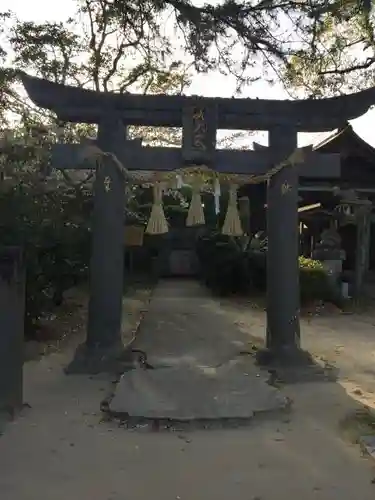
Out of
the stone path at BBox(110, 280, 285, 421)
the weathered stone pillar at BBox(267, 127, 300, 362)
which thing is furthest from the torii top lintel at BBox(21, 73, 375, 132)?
the stone path at BBox(110, 280, 285, 421)

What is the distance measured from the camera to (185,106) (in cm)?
848

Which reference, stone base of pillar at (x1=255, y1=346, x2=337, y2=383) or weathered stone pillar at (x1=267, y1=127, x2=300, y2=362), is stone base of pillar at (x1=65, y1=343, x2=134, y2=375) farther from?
weathered stone pillar at (x1=267, y1=127, x2=300, y2=362)

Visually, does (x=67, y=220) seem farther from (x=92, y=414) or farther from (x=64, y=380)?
(x=92, y=414)

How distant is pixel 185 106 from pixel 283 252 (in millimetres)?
2406

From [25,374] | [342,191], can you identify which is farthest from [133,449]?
[342,191]

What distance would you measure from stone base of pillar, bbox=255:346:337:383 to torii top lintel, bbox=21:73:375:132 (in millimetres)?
3101

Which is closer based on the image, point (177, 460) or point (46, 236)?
point (177, 460)

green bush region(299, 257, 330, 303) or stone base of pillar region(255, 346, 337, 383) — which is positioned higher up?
green bush region(299, 257, 330, 303)

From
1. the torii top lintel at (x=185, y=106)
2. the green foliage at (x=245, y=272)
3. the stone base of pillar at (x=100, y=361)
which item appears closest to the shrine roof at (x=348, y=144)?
the green foliage at (x=245, y=272)

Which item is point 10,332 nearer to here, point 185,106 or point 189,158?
point 189,158

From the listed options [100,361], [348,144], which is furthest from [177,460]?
[348,144]

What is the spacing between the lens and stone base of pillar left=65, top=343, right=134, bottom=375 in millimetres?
8156

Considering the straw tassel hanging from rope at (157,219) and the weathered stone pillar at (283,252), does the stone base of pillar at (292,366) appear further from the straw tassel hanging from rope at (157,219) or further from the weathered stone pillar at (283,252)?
the straw tassel hanging from rope at (157,219)

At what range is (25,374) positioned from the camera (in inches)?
321
